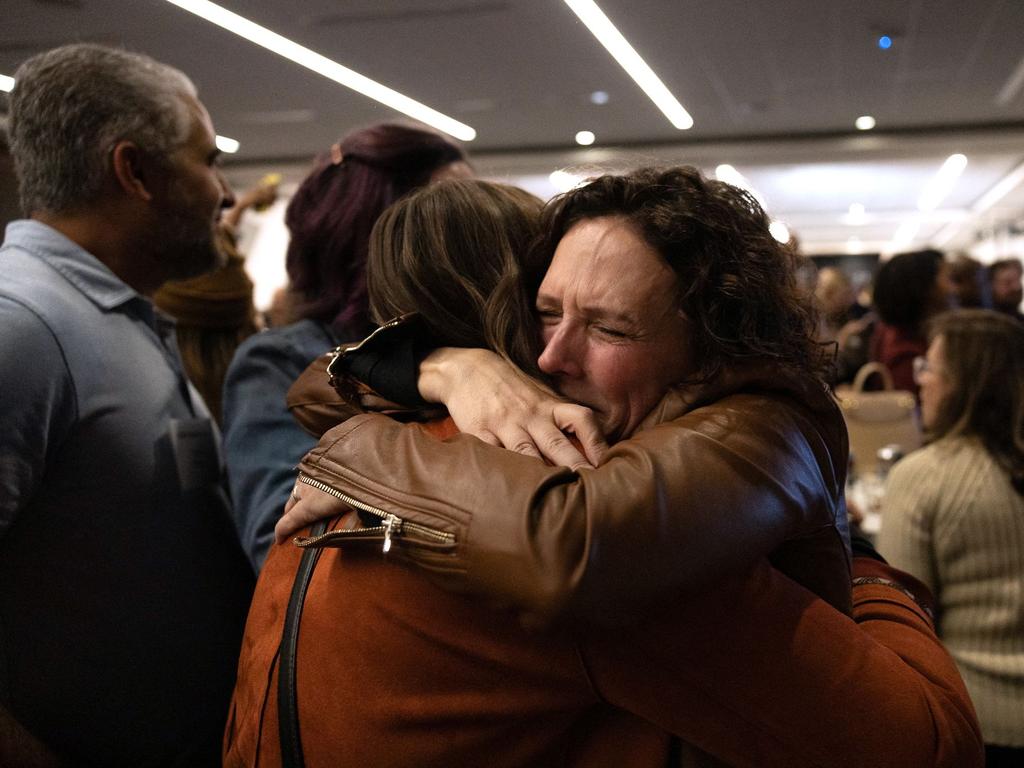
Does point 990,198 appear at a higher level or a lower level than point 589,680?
higher

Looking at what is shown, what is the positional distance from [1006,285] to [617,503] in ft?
18.7

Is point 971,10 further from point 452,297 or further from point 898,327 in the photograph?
point 898,327

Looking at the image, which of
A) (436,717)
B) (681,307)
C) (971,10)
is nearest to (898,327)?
(971,10)

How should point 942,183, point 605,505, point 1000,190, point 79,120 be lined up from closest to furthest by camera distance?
point 605,505 < point 79,120 < point 942,183 < point 1000,190

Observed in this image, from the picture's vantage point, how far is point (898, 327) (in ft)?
14.2

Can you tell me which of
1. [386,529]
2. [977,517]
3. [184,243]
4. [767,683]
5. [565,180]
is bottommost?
[977,517]

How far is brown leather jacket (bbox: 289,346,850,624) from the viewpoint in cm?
73

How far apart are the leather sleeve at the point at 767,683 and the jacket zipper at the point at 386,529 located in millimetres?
174

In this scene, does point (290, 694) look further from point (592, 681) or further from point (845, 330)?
point (845, 330)

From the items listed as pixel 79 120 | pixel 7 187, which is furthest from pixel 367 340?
pixel 7 187

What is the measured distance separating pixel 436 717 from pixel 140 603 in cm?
82

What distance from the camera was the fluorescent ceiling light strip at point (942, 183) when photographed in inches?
313

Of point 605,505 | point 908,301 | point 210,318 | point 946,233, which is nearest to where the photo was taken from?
point 605,505

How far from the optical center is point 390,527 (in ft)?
2.67
